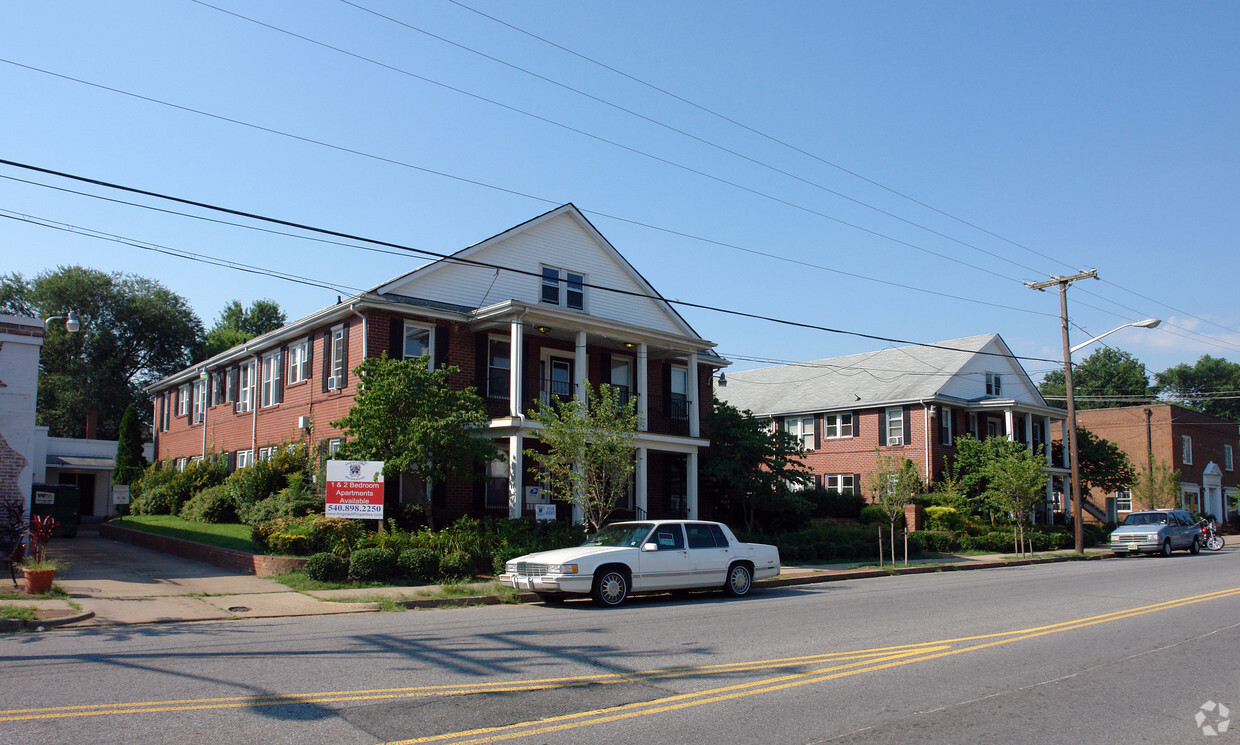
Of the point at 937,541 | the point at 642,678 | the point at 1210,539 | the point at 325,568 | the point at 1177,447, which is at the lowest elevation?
the point at 1210,539

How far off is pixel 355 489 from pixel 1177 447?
51.7 metres

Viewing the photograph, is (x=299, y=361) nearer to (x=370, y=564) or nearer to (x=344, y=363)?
(x=344, y=363)

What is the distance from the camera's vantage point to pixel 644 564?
51.7 ft

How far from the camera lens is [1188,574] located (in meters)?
22.1

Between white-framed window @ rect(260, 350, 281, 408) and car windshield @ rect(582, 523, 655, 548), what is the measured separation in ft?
53.2

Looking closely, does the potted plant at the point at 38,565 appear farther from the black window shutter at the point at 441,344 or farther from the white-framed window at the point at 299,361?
the white-framed window at the point at 299,361

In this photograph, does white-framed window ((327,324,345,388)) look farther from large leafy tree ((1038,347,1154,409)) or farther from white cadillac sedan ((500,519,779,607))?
large leafy tree ((1038,347,1154,409))

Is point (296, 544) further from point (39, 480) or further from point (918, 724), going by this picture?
point (39, 480)

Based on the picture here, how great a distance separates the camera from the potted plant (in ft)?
46.3

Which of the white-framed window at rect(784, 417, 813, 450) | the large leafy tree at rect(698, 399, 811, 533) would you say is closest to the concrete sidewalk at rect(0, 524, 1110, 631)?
the large leafy tree at rect(698, 399, 811, 533)

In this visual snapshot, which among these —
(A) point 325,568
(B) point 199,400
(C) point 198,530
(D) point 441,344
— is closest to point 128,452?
(B) point 199,400

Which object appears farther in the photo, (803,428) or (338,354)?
(803,428)

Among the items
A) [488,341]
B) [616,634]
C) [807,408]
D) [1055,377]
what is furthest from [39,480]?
[1055,377]

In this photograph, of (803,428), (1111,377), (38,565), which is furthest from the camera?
(1111,377)
